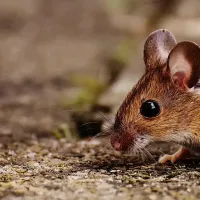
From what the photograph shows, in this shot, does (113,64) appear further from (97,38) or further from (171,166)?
(171,166)

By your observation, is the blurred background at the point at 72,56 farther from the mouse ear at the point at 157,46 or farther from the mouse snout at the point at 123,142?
the mouse ear at the point at 157,46

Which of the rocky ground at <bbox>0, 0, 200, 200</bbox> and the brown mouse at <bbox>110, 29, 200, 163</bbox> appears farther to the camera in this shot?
the brown mouse at <bbox>110, 29, 200, 163</bbox>

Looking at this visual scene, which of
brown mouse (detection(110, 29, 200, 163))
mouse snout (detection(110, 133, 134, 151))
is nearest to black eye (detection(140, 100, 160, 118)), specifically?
brown mouse (detection(110, 29, 200, 163))

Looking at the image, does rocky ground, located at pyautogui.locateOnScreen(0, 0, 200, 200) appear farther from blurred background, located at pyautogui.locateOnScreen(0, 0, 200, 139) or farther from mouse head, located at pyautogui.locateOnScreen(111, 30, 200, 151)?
mouse head, located at pyautogui.locateOnScreen(111, 30, 200, 151)

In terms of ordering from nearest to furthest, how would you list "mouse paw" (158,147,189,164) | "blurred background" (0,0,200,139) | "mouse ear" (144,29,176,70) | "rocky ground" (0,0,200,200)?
"rocky ground" (0,0,200,200) → "mouse paw" (158,147,189,164) → "mouse ear" (144,29,176,70) → "blurred background" (0,0,200,139)

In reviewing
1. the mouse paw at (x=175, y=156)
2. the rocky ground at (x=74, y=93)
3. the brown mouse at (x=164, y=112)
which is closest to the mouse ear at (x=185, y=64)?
the brown mouse at (x=164, y=112)

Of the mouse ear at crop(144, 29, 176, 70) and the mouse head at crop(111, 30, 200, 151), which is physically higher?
the mouse ear at crop(144, 29, 176, 70)

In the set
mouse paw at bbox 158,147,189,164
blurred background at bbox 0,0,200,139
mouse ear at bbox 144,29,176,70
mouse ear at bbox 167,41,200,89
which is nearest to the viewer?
mouse ear at bbox 167,41,200,89
